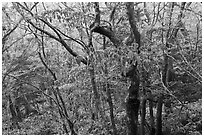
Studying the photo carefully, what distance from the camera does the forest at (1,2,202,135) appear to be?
3389 millimetres

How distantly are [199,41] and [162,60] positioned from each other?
0.87 m

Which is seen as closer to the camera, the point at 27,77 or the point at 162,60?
the point at 162,60

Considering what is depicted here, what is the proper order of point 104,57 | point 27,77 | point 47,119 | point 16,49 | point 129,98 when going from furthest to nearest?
point 47,119, point 27,77, point 16,49, point 104,57, point 129,98

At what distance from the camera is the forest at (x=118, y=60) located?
3.39 metres

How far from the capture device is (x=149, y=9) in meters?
4.14

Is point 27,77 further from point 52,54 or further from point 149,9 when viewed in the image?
point 149,9

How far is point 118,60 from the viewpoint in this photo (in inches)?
133

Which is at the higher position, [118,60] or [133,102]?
[118,60]

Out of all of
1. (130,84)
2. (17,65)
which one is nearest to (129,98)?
(130,84)

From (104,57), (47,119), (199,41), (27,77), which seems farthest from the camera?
(47,119)

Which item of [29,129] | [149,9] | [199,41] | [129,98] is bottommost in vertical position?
[29,129]

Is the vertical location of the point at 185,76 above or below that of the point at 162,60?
below

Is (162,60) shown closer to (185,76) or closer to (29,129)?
(185,76)

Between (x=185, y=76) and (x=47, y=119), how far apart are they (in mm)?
4794
